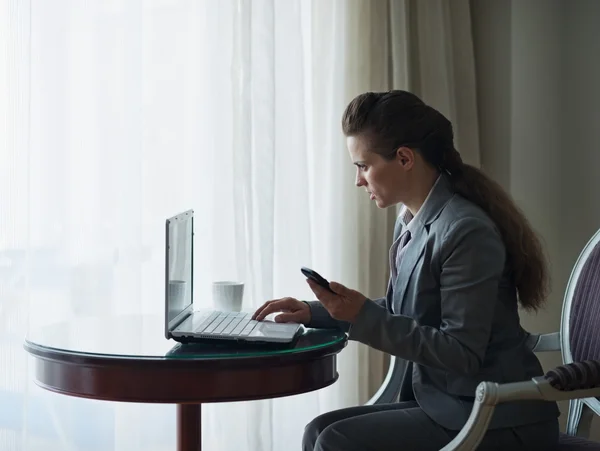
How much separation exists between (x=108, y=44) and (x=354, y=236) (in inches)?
41.2

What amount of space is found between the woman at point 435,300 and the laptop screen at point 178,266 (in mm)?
177

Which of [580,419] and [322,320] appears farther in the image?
[580,419]

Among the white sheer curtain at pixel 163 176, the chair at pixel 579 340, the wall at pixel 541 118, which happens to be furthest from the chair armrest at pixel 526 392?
the wall at pixel 541 118

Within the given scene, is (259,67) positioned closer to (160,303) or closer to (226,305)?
(160,303)

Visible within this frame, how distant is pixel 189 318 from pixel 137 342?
152mm

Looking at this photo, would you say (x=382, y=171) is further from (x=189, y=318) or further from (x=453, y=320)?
(x=189, y=318)

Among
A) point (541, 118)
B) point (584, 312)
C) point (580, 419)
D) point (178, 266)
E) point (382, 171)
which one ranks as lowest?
point (580, 419)

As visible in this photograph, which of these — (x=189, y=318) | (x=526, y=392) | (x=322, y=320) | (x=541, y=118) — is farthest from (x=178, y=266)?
(x=541, y=118)

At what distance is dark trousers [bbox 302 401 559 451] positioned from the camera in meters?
1.67

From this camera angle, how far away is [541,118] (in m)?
3.25

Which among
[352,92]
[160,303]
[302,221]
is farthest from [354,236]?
[160,303]

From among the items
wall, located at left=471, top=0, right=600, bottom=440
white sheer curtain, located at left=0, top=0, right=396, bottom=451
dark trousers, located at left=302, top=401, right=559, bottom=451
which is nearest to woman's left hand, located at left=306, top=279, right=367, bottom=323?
dark trousers, located at left=302, top=401, right=559, bottom=451

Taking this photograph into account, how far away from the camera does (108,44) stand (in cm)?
238

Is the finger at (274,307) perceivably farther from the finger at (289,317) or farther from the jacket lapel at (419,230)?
the jacket lapel at (419,230)
